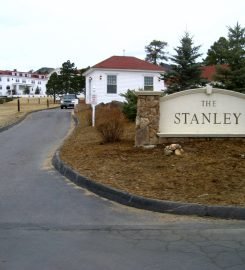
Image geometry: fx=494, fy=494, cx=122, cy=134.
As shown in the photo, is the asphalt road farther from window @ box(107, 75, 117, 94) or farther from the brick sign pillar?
window @ box(107, 75, 117, 94)

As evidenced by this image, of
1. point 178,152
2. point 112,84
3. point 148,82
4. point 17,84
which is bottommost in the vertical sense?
point 178,152

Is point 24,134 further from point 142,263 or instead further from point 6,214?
point 142,263

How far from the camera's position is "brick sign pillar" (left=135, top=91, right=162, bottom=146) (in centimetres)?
1236

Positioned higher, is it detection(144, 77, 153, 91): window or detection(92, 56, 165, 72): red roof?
detection(92, 56, 165, 72): red roof

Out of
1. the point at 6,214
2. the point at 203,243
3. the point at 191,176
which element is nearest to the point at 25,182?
the point at 6,214

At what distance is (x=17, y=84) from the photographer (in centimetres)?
15688

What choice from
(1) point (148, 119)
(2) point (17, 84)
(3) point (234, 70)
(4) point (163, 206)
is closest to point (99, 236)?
(4) point (163, 206)

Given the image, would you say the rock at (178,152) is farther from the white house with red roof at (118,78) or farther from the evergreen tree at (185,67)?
the white house with red roof at (118,78)

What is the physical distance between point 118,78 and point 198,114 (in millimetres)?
30233

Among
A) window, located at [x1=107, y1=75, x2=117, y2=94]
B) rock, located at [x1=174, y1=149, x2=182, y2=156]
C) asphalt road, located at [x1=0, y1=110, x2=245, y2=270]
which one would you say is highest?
window, located at [x1=107, y1=75, x2=117, y2=94]

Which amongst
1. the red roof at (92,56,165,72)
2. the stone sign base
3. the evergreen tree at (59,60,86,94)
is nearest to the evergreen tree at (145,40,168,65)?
the evergreen tree at (59,60,86,94)

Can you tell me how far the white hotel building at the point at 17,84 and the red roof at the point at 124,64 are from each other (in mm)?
106594

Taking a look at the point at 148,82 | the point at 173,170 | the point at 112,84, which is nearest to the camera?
the point at 173,170

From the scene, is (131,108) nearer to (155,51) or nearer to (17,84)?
(155,51)
